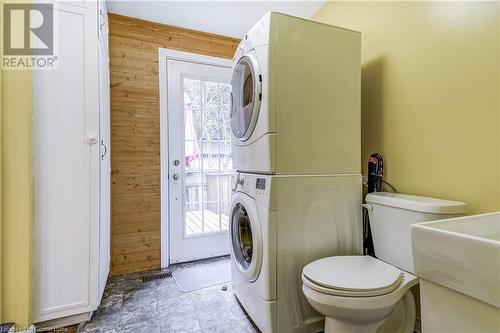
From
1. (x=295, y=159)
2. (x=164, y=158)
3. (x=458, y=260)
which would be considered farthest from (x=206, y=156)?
(x=458, y=260)

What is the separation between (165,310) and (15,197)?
1.12 metres

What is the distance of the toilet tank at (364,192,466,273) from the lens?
3.84 ft

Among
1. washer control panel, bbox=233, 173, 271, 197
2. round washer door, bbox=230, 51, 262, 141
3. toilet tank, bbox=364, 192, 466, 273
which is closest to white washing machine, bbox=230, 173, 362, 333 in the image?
washer control panel, bbox=233, 173, 271, 197

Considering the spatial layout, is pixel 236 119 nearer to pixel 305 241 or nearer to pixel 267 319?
pixel 305 241

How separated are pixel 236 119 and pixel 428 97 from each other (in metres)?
1.16

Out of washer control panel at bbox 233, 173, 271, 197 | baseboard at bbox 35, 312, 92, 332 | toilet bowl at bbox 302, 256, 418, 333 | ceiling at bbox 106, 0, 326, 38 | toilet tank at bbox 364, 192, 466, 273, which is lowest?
baseboard at bbox 35, 312, 92, 332

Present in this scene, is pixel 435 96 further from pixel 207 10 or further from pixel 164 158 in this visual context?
pixel 164 158

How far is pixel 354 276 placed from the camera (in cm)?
115

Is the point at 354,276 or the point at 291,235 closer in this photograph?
the point at 354,276

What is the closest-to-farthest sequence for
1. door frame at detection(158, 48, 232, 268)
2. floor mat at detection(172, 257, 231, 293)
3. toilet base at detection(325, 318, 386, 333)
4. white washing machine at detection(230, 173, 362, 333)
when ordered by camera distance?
toilet base at detection(325, 318, 386, 333) → white washing machine at detection(230, 173, 362, 333) → floor mat at detection(172, 257, 231, 293) → door frame at detection(158, 48, 232, 268)

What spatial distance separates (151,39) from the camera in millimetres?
2412

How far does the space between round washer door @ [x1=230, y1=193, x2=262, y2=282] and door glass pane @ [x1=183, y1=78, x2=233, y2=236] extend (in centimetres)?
87

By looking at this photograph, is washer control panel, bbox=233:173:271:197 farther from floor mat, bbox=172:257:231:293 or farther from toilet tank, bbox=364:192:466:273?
floor mat, bbox=172:257:231:293

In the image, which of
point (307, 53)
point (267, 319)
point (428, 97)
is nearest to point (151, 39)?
point (307, 53)
